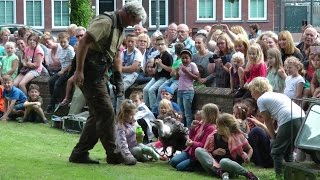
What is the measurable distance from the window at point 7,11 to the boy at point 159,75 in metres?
32.1

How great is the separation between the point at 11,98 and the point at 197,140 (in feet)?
27.6

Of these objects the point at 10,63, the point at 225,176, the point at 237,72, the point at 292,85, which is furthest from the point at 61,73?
the point at 225,176

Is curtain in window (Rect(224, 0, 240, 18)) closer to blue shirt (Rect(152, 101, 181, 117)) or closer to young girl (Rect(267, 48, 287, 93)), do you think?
blue shirt (Rect(152, 101, 181, 117))

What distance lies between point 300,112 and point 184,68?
5.69 metres

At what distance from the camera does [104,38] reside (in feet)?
45.3

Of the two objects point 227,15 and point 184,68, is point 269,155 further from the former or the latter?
point 227,15

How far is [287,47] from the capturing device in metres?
16.8

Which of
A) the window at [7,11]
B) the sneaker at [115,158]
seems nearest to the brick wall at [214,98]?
the sneaker at [115,158]

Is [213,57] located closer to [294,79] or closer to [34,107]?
[294,79]

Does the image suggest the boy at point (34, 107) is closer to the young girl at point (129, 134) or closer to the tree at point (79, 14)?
the young girl at point (129, 134)

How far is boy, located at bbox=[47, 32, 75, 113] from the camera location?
22078 mm

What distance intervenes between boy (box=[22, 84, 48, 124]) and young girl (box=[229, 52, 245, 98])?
532cm

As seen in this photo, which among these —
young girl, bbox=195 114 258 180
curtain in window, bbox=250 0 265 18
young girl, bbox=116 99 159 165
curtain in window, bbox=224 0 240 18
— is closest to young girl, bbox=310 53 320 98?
young girl, bbox=195 114 258 180

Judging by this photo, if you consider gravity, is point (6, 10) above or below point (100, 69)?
above
